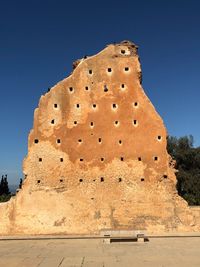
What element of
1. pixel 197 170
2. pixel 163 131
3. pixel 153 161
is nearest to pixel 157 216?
pixel 153 161

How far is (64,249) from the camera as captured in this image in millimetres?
15078

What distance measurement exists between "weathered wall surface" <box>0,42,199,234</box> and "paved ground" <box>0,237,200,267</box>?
5.31 ft

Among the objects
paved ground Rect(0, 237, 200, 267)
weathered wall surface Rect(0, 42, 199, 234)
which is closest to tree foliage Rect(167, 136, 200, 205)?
weathered wall surface Rect(0, 42, 199, 234)

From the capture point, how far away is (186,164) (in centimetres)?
4288

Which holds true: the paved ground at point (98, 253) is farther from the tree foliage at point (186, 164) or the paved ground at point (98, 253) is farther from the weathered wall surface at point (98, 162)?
the tree foliage at point (186, 164)

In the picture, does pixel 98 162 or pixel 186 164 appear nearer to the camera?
pixel 98 162

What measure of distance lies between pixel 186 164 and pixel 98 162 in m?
25.5

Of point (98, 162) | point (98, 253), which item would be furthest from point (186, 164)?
point (98, 253)

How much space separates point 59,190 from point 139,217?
4.10 metres

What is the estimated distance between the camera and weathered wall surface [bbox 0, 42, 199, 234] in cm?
1880

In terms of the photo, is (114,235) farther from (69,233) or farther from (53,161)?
(53,161)

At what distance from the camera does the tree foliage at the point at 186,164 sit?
39.8 metres

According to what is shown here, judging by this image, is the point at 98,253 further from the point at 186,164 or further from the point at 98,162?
the point at 186,164

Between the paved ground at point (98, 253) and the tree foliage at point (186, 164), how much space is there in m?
22.9
